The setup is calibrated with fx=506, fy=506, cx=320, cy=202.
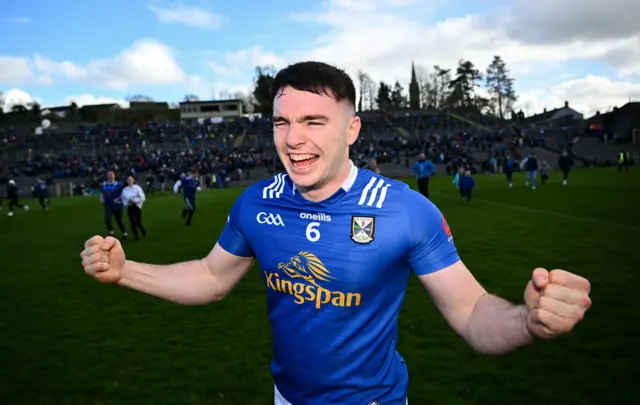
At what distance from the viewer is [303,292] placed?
7.63ft

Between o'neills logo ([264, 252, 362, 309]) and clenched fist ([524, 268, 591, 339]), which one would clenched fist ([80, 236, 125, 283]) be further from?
clenched fist ([524, 268, 591, 339])

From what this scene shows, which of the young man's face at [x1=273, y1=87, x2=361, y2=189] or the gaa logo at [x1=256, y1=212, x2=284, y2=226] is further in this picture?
the gaa logo at [x1=256, y1=212, x2=284, y2=226]

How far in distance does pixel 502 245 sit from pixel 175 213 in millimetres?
15557

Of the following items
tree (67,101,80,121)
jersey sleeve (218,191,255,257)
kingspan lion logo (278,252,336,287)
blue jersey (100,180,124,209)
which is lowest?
blue jersey (100,180,124,209)

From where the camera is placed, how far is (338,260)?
2.27 metres

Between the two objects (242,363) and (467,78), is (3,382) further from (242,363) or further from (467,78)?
(467,78)

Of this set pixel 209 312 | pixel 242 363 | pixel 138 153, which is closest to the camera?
pixel 242 363

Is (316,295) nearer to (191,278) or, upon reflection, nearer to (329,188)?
(329,188)

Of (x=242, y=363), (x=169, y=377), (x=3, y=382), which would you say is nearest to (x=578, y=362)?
(x=242, y=363)

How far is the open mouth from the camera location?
7.62ft

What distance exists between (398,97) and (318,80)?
123 m

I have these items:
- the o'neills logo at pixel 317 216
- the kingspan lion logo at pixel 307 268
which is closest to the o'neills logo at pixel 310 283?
the kingspan lion logo at pixel 307 268

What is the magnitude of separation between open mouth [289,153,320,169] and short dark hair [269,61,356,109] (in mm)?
291

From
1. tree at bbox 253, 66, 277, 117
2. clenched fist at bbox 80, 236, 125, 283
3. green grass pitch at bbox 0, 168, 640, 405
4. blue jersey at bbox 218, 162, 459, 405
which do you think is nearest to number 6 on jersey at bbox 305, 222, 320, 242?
blue jersey at bbox 218, 162, 459, 405
